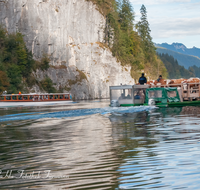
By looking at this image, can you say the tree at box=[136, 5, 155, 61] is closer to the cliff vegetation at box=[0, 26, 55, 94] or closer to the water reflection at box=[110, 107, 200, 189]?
the cliff vegetation at box=[0, 26, 55, 94]

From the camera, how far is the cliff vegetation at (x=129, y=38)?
114 m

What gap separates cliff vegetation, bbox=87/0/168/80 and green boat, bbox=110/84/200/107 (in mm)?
78192

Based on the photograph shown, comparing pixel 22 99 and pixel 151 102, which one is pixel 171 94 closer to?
pixel 151 102

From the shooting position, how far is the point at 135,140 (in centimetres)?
1153

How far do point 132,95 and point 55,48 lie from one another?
202 feet

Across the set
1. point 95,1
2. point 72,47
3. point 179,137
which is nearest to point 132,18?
point 95,1

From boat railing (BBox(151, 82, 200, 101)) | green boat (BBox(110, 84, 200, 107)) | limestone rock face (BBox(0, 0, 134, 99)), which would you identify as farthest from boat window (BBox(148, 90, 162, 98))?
limestone rock face (BBox(0, 0, 134, 99))

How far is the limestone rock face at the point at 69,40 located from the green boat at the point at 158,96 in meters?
52.5

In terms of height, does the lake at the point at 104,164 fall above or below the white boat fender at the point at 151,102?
below

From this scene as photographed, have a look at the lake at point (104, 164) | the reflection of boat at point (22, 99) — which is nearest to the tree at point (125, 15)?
the reflection of boat at point (22, 99)

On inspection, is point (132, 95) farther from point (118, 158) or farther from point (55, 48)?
point (55, 48)

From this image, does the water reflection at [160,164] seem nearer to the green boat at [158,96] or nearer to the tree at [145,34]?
the green boat at [158,96]

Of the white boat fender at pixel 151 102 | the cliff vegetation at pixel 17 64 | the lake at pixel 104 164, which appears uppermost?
the cliff vegetation at pixel 17 64

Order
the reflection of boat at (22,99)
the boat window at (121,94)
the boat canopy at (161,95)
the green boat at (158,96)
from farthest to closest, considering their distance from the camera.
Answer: the reflection of boat at (22,99), the boat window at (121,94), the boat canopy at (161,95), the green boat at (158,96)
